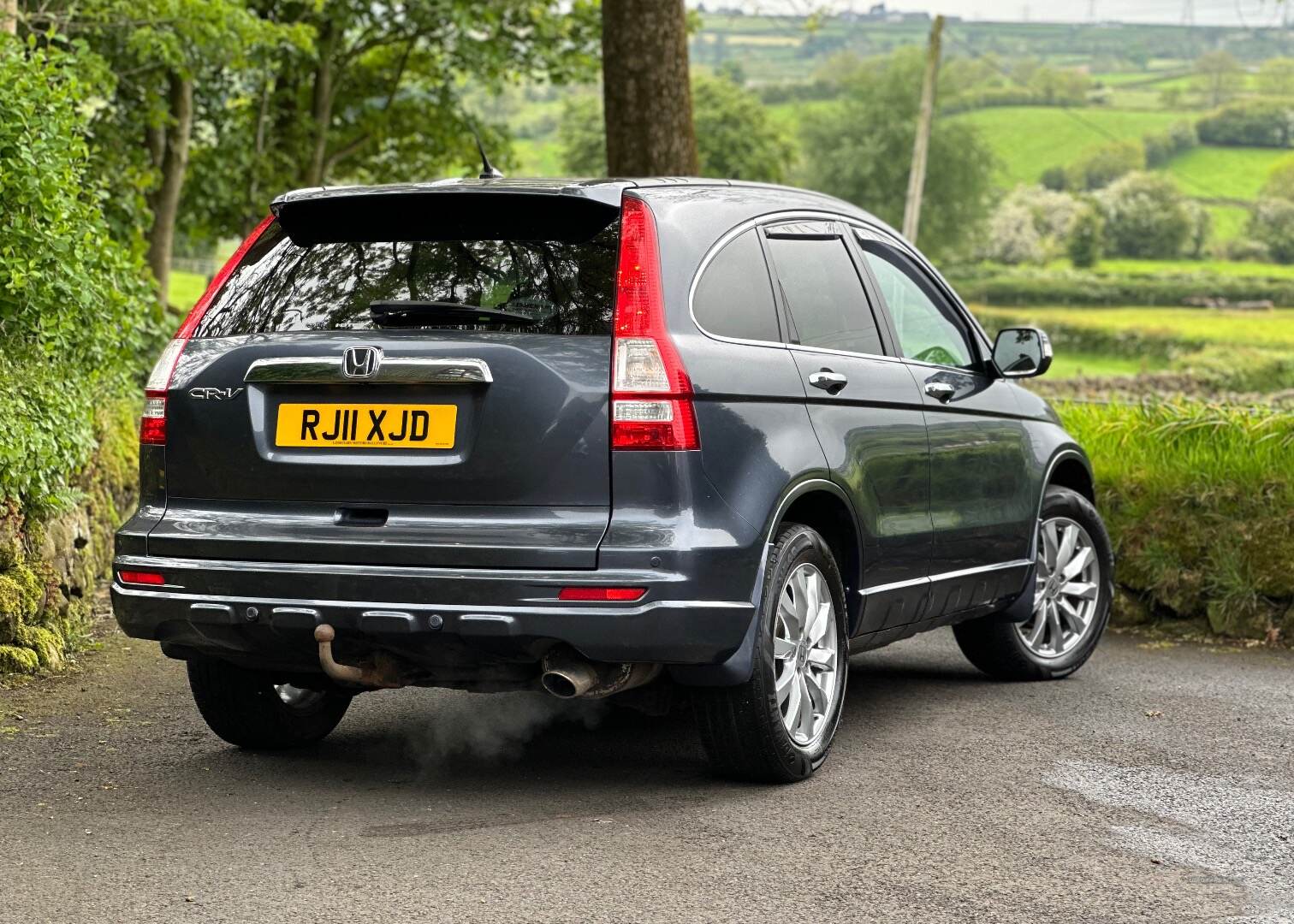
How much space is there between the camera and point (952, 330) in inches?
280

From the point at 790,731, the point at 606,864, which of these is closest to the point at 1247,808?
the point at 790,731

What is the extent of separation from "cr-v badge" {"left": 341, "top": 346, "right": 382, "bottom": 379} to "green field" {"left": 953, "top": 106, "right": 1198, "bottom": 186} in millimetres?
73906

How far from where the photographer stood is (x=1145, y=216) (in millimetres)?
65000

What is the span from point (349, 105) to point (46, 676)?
857 inches

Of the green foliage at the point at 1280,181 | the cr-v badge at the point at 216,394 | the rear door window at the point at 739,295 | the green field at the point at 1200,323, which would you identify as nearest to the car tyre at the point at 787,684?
the rear door window at the point at 739,295

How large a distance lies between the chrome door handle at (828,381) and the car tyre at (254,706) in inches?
75.0

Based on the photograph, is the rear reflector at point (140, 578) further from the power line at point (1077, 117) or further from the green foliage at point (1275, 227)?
the power line at point (1077, 117)

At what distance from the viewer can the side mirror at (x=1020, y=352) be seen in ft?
23.7

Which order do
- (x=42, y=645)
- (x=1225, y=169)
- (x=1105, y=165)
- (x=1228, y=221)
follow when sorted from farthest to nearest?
1. (x=1105, y=165)
2. (x=1225, y=169)
3. (x=1228, y=221)
4. (x=42, y=645)

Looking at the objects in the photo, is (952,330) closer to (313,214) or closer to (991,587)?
(991,587)

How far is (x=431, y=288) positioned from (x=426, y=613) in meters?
0.98

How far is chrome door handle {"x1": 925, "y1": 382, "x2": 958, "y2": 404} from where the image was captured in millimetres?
6609

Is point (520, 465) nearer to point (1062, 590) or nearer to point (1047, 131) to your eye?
point (1062, 590)

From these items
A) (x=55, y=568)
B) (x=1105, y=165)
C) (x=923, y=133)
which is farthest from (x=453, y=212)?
(x=1105, y=165)
